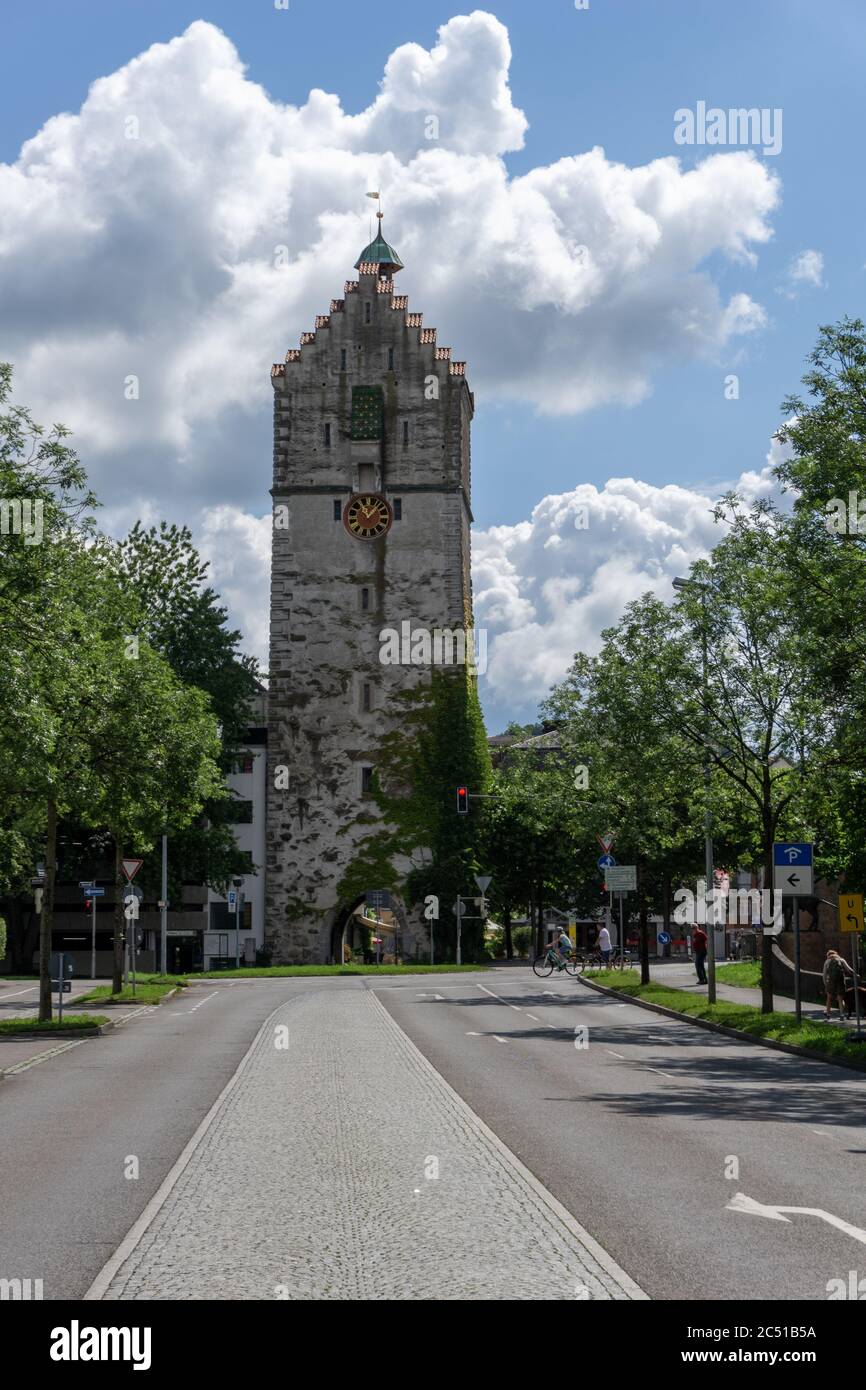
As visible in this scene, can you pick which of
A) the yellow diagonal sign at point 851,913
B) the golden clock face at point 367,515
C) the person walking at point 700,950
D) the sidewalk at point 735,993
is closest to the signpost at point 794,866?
the yellow diagonal sign at point 851,913

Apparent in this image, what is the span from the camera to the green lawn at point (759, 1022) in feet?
83.8

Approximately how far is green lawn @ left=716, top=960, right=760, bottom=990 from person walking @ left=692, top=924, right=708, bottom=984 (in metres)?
1.05

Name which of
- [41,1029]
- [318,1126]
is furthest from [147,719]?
[318,1126]

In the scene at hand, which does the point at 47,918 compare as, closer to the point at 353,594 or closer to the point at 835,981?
the point at 835,981

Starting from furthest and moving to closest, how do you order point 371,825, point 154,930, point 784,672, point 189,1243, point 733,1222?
A: point 154,930
point 371,825
point 784,672
point 733,1222
point 189,1243

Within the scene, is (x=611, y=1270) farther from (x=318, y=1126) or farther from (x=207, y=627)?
(x=207, y=627)

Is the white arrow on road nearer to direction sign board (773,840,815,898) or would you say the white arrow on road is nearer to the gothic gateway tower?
direction sign board (773,840,815,898)

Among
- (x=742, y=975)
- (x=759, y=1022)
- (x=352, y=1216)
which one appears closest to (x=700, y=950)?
(x=742, y=975)

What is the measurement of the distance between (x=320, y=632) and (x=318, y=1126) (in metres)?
53.4

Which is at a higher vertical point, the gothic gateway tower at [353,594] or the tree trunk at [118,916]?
the gothic gateway tower at [353,594]

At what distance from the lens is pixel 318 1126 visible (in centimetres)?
1527

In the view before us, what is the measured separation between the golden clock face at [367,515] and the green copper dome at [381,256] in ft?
38.1

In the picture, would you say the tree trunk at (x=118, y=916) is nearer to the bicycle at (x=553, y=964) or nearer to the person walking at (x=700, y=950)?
the person walking at (x=700, y=950)

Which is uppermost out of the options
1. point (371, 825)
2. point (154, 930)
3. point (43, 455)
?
point (43, 455)
